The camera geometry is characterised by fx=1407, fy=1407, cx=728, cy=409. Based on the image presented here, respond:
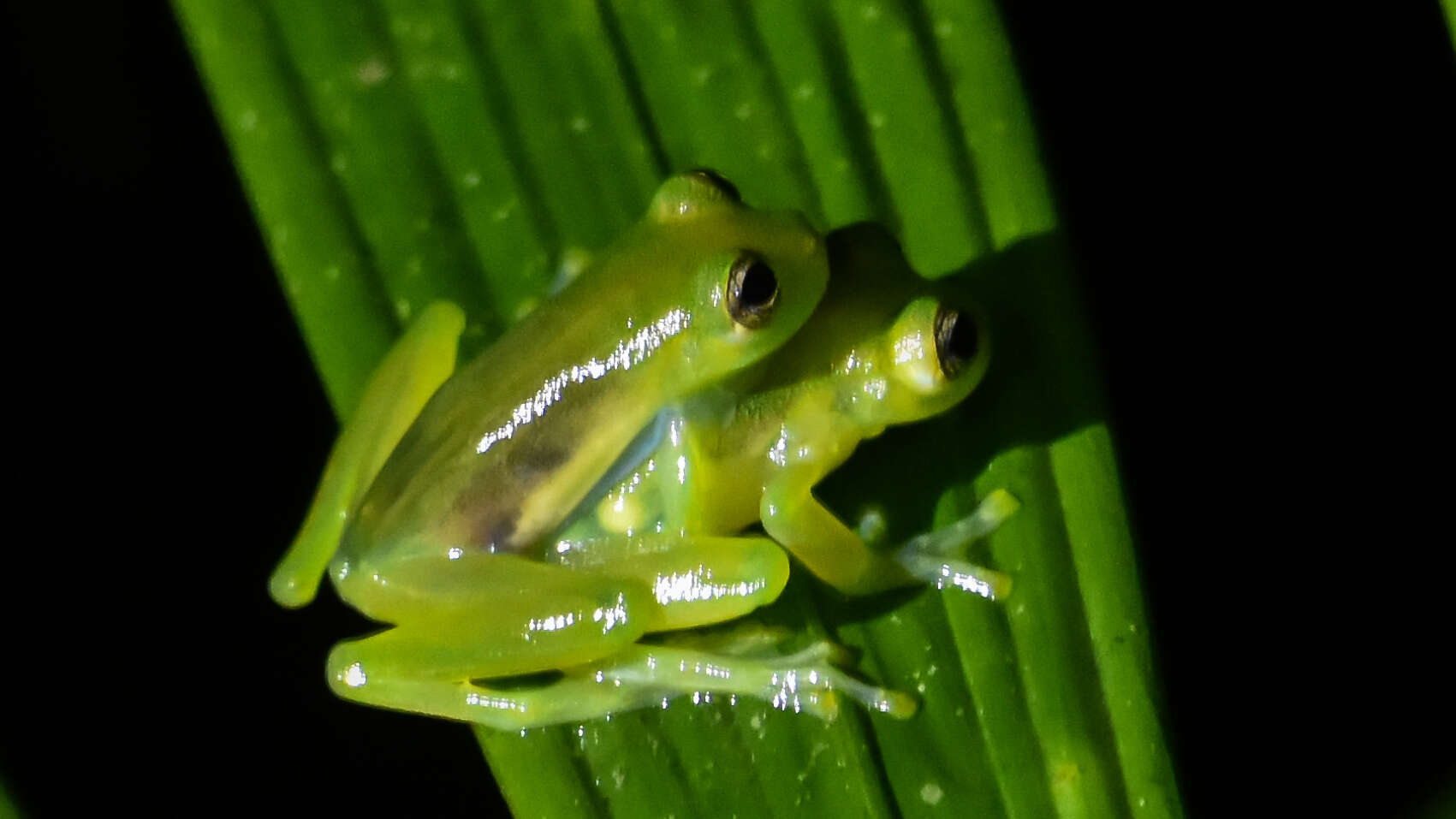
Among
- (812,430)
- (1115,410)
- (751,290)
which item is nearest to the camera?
(751,290)

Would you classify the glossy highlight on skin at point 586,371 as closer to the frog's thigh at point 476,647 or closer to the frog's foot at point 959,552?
the frog's thigh at point 476,647

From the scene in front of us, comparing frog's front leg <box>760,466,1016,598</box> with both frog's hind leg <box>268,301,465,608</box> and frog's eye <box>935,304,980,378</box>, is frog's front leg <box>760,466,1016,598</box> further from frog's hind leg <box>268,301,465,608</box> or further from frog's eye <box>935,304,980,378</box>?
frog's hind leg <box>268,301,465,608</box>

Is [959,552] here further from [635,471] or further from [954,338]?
[635,471]

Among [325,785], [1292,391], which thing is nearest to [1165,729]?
[1292,391]

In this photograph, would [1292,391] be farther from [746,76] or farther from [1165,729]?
[746,76]

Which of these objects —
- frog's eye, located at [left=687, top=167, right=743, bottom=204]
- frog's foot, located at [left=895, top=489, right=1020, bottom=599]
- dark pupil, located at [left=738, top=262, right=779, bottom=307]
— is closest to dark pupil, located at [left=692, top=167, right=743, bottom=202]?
frog's eye, located at [left=687, top=167, right=743, bottom=204]

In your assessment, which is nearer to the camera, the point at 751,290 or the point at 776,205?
the point at 751,290

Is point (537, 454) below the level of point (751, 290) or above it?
below

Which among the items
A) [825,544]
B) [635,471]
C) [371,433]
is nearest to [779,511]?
[825,544]
